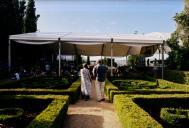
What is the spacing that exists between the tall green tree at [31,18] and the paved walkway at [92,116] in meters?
27.4

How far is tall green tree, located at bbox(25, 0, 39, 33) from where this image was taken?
1540 inches

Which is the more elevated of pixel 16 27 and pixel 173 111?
pixel 16 27

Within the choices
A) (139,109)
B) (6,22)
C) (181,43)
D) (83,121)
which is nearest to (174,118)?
(139,109)

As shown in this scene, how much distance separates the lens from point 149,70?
29203 millimetres

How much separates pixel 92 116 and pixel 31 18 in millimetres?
31392

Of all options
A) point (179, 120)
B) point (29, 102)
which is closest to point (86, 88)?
point (29, 102)

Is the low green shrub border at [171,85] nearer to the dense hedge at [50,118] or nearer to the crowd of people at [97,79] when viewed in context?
the crowd of people at [97,79]

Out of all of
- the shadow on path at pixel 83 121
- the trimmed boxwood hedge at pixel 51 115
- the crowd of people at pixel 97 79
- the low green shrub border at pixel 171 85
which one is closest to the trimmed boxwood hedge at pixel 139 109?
the shadow on path at pixel 83 121

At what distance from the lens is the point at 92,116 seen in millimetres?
10023

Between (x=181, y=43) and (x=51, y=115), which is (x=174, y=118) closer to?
(x=51, y=115)

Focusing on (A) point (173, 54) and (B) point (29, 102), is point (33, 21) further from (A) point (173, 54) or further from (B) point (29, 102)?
(B) point (29, 102)

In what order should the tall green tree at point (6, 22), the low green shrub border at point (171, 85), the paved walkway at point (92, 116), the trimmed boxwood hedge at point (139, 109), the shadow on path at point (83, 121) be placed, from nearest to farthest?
1. the trimmed boxwood hedge at point (139, 109)
2. the shadow on path at point (83, 121)
3. the paved walkway at point (92, 116)
4. the low green shrub border at point (171, 85)
5. the tall green tree at point (6, 22)

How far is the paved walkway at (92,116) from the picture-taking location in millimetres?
8883

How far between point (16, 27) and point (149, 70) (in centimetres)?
1085
